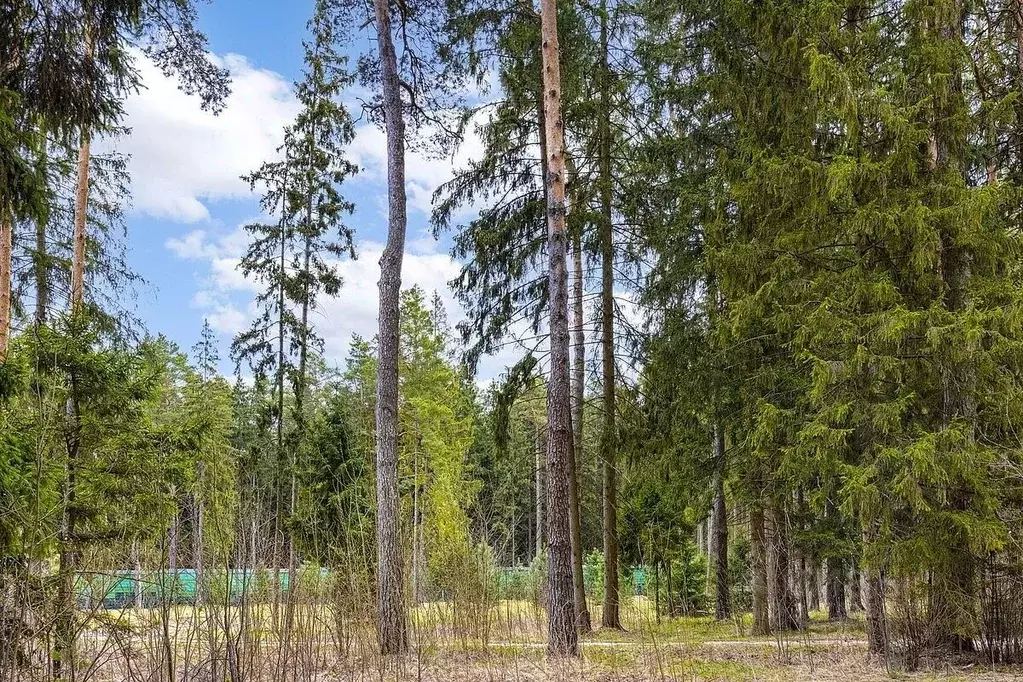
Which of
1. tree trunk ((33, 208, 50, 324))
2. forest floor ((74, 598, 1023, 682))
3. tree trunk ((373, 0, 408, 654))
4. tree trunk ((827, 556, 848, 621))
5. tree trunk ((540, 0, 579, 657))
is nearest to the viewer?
forest floor ((74, 598, 1023, 682))

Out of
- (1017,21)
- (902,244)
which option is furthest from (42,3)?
(1017,21)

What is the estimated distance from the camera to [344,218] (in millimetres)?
18656

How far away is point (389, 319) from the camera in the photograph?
28.9 feet

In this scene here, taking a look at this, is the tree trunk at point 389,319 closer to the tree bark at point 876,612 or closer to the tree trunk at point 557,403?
the tree trunk at point 557,403

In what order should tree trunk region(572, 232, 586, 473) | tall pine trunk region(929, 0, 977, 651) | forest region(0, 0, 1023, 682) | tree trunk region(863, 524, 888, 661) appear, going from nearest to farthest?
forest region(0, 0, 1023, 682) < tall pine trunk region(929, 0, 977, 651) < tree trunk region(863, 524, 888, 661) < tree trunk region(572, 232, 586, 473)

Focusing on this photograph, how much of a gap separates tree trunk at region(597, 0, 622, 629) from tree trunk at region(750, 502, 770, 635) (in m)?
1.97

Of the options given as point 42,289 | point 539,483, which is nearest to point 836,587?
point 539,483

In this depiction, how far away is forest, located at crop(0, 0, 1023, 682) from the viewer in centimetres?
508

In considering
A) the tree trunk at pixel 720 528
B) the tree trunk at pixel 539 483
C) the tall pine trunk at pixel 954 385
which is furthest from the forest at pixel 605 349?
the tree trunk at pixel 539 483

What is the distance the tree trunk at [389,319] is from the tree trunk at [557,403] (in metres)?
1.62

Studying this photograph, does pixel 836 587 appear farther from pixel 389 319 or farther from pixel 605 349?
pixel 389 319

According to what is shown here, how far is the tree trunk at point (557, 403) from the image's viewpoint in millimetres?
7719

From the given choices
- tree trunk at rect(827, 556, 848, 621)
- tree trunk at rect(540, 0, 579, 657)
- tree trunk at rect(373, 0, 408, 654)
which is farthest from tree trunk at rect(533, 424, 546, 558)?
tree trunk at rect(827, 556, 848, 621)

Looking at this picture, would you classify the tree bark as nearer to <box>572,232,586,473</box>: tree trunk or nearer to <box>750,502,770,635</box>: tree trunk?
<box>750,502,770,635</box>: tree trunk
